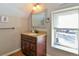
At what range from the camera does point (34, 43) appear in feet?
4.56

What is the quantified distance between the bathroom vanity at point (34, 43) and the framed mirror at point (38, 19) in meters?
0.13

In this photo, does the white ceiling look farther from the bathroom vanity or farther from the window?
the bathroom vanity

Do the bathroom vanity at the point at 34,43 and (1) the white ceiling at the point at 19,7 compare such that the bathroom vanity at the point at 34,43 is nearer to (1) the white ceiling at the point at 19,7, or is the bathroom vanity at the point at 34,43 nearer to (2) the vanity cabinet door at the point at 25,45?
(2) the vanity cabinet door at the point at 25,45

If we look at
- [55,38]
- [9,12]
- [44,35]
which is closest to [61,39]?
[55,38]

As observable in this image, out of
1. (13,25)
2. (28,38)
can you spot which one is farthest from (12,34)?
(28,38)

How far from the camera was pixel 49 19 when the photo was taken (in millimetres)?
1391

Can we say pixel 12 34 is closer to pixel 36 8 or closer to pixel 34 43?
pixel 34 43

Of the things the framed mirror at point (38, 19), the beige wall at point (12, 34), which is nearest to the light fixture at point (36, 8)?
the framed mirror at point (38, 19)

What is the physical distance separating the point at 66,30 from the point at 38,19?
44 cm

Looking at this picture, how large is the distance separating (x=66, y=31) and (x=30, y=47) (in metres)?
0.56

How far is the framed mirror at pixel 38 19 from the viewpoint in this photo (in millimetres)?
1423

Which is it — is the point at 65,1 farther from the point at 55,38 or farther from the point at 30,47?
the point at 30,47

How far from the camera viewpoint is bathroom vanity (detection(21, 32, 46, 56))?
54.2 inches

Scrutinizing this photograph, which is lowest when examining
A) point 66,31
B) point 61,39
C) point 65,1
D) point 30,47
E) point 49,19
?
point 30,47
